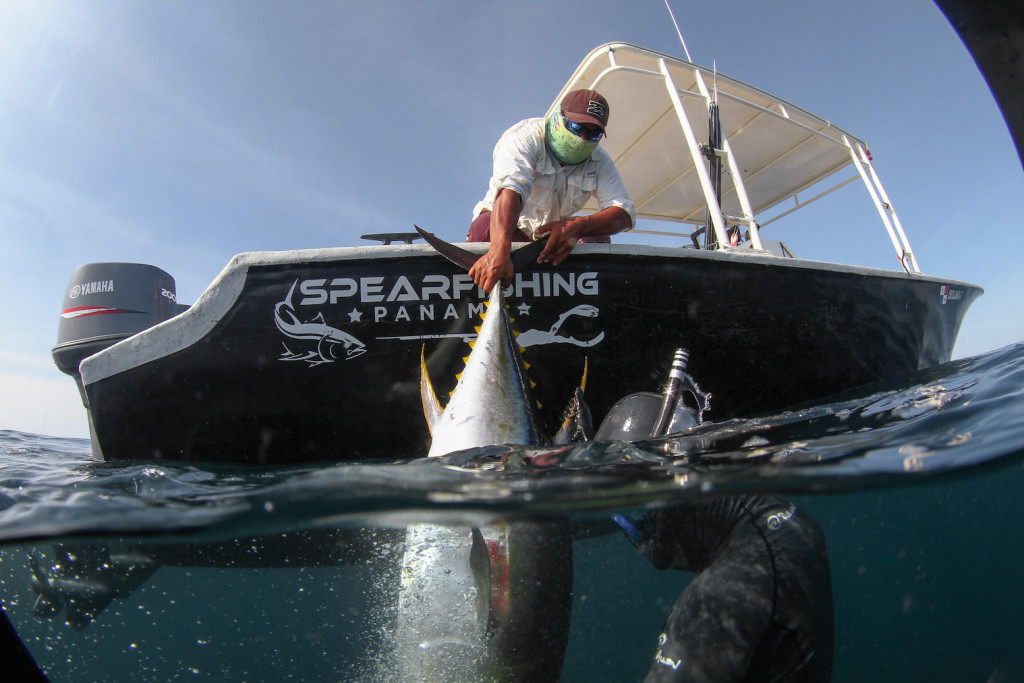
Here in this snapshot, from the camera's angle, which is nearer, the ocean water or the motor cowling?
the ocean water

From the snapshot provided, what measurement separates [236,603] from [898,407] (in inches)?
328

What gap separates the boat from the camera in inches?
95.7

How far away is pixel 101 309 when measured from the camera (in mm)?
3221

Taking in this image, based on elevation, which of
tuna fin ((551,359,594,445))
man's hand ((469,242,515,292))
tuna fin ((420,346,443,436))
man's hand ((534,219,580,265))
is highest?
man's hand ((534,219,580,265))

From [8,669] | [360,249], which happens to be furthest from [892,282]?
[8,669]

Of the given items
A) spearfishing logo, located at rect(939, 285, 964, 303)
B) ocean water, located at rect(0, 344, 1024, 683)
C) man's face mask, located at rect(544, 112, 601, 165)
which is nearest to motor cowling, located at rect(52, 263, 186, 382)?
ocean water, located at rect(0, 344, 1024, 683)

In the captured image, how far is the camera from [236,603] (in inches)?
275

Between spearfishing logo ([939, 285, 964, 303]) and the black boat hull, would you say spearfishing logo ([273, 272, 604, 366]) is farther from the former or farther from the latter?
spearfishing logo ([939, 285, 964, 303])

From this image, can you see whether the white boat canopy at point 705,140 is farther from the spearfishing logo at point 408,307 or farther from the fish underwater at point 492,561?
the fish underwater at point 492,561

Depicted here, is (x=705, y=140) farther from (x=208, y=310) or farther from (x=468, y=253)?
(x=208, y=310)

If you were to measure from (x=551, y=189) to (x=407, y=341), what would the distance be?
1490 millimetres

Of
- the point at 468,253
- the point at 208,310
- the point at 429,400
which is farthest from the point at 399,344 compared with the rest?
the point at 208,310

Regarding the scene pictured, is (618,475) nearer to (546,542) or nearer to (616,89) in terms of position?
(546,542)

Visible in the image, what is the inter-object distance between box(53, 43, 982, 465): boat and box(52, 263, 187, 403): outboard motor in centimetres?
1
